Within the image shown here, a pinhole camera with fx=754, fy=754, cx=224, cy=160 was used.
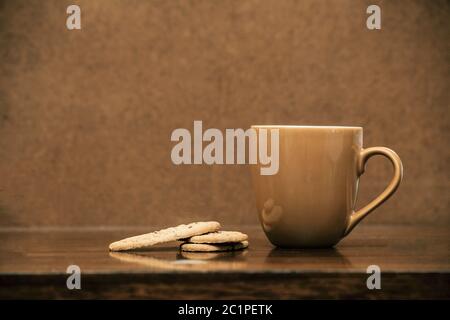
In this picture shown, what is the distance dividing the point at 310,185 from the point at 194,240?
14cm

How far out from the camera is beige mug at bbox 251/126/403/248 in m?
0.83

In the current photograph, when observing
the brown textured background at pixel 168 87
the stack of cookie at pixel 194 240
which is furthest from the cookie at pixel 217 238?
the brown textured background at pixel 168 87

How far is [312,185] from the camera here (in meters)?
0.83

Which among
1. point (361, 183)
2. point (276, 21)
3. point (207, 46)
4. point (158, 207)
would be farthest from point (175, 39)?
point (361, 183)

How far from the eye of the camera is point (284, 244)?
33.8 inches

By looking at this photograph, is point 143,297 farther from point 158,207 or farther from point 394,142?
point 394,142

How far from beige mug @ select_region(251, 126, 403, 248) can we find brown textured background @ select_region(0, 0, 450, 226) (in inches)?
19.8

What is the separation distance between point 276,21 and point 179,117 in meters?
0.24

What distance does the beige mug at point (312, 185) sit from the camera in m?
0.83

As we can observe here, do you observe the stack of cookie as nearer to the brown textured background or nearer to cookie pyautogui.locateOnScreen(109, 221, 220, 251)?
cookie pyautogui.locateOnScreen(109, 221, 220, 251)

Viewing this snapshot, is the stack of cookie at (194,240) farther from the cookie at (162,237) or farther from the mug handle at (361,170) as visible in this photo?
the mug handle at (361,170)

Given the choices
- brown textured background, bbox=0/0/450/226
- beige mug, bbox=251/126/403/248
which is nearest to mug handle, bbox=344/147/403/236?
beige mug, bbox=251/126/403/248

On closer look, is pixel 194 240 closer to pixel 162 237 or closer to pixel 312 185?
pixel 162 237

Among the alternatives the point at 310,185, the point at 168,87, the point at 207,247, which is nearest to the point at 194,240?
the point at 207,247
